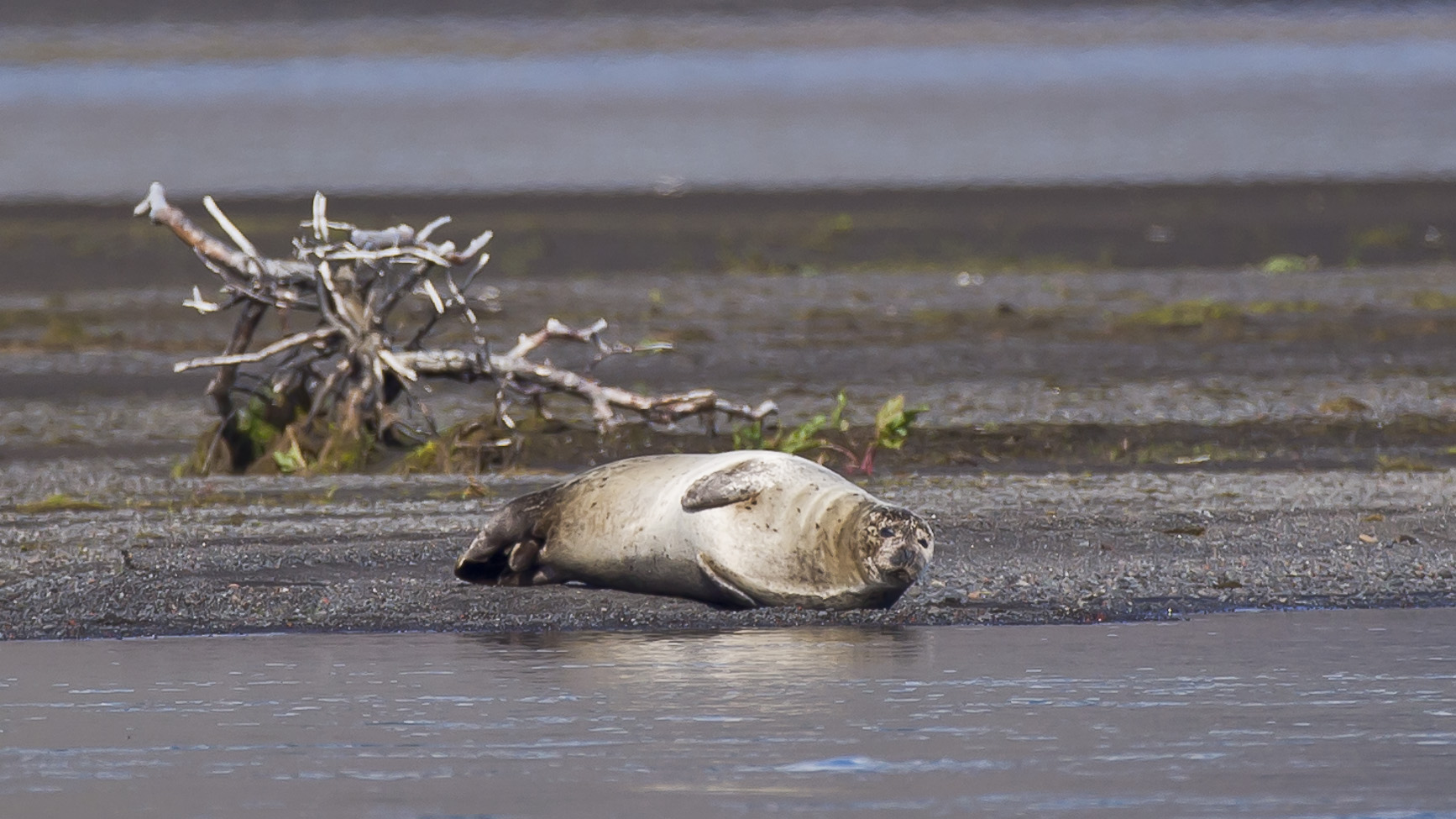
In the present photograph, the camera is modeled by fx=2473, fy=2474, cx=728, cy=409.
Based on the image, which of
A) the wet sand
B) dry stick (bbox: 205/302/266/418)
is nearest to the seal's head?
the wet sand

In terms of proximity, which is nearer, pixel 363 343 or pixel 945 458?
pixel 363 343

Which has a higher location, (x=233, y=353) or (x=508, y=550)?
(x=233, y=353)

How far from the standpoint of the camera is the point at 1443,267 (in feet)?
63.1

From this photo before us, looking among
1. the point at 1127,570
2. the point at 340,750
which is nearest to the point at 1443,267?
the point at 1127,570

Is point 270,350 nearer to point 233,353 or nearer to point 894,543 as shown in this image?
point 233,353

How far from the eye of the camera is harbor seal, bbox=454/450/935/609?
23.0ft

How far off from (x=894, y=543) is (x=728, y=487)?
1.69ft

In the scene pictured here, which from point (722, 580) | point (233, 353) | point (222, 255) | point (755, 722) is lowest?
point (755, 722)

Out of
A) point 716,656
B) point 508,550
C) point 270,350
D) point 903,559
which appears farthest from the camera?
point 270,350

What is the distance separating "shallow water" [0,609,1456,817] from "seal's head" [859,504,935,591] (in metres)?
0.20

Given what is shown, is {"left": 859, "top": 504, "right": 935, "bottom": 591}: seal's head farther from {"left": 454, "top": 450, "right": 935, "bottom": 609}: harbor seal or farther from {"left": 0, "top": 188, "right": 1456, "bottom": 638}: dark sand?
{"left": 0, "top": 188, "right": 1456, "bottom": 638}: dark sand

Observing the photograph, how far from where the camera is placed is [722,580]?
7.12m

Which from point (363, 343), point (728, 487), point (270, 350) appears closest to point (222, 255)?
point (270, 350)

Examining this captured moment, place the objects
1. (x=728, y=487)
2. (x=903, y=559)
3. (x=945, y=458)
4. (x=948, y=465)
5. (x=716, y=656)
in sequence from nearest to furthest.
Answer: (x=716, y=656), (x=903, y=559), (x=728, y=487), (x=948, y=465), (x=945, y=458)
